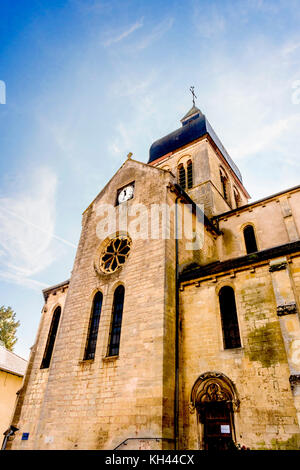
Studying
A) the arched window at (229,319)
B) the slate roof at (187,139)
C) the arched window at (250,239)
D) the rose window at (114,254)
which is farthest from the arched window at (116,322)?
the slate roof at (187,139)

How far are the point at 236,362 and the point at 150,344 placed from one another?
253cm

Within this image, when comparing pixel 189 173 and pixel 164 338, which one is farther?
pixel 189 173

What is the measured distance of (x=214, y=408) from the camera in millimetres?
8109

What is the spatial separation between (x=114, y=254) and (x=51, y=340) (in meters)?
5.46

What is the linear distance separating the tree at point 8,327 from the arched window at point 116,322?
939 inches

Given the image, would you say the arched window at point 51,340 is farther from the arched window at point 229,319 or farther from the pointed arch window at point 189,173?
the pointed arch window at point 189,173

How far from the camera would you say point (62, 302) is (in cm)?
1473

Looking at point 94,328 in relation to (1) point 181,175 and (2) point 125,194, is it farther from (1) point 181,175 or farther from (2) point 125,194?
(1) point 181,175

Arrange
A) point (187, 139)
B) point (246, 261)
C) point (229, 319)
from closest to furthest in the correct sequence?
point (229, 319), point (246, 261), point (187, 139)

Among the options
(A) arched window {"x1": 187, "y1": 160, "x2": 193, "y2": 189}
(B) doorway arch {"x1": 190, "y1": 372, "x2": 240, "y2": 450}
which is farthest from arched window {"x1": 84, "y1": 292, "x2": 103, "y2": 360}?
(A) arched window {"x1": 187, "y1": 160, "x2": 193, "y2": 189}

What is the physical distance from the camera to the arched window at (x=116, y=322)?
33.3ft

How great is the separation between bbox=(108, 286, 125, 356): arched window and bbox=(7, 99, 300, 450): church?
39mm

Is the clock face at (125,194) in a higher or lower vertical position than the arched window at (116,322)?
higher

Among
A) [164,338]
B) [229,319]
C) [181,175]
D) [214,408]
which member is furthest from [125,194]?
[214,408]
